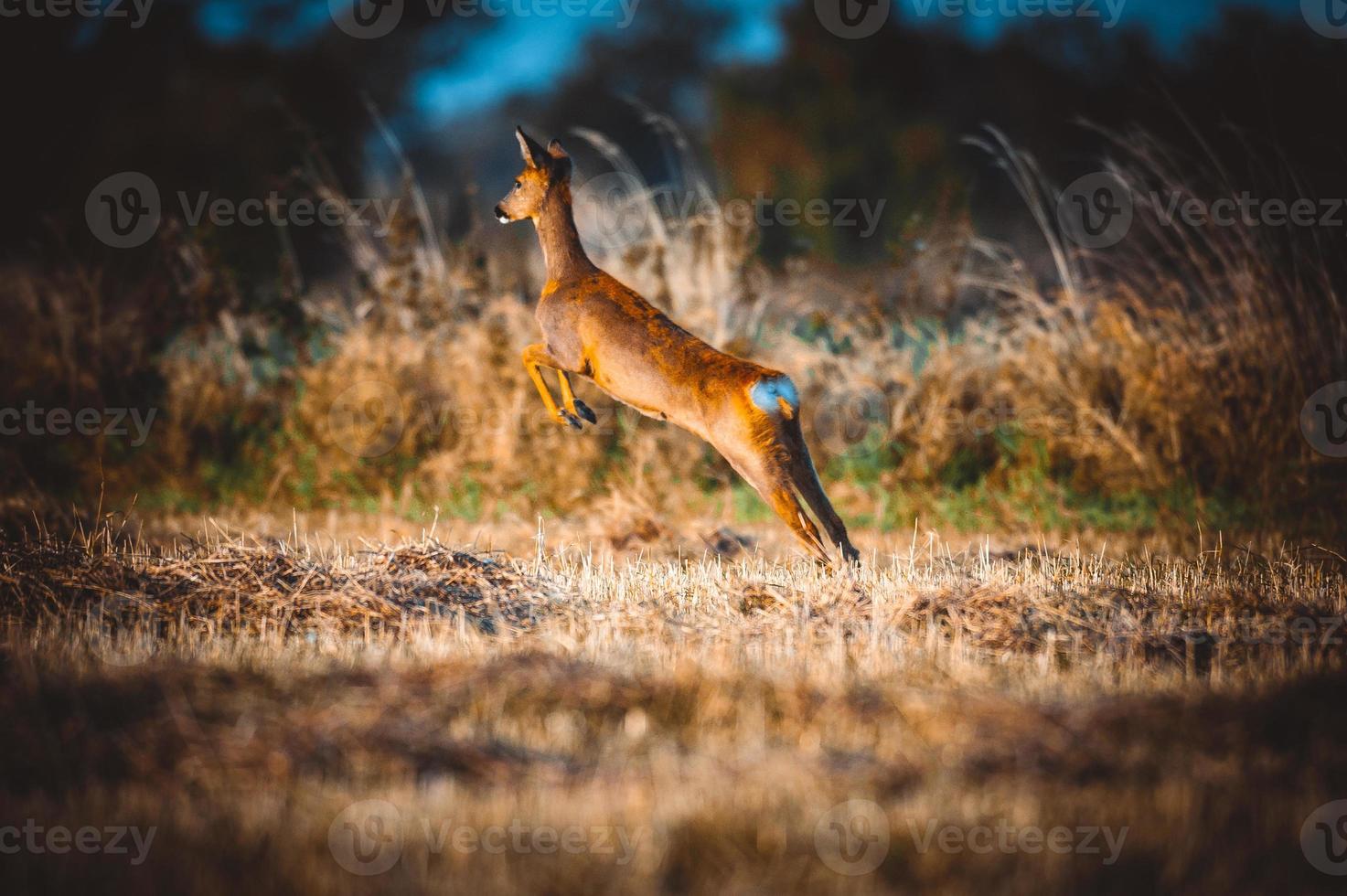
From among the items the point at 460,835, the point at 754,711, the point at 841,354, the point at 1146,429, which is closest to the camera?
the point at 460,835

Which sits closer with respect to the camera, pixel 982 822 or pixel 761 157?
pixel 982 822

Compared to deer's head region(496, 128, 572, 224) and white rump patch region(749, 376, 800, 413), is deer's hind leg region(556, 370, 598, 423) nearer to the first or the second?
deer's head region(496, 128, 572, 224)

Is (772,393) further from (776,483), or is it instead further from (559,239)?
(559,239)

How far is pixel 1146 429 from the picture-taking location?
30.3ft

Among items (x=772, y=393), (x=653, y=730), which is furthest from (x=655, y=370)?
(x=653, y=730)

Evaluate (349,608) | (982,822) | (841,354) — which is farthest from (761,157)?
(982,822)

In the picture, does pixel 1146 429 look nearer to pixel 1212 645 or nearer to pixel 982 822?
pixel 1212 645

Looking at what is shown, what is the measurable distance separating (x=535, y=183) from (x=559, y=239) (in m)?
0.34

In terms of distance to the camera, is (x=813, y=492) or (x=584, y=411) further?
(x=584, y=411)

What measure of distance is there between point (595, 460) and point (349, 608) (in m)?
4.44

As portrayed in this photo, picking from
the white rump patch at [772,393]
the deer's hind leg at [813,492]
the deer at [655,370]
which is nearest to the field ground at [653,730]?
the deer's hind leg at [813,492]

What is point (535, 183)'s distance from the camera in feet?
21.4

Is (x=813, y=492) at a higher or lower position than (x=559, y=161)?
lower

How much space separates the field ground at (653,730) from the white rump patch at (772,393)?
3.01 ft
